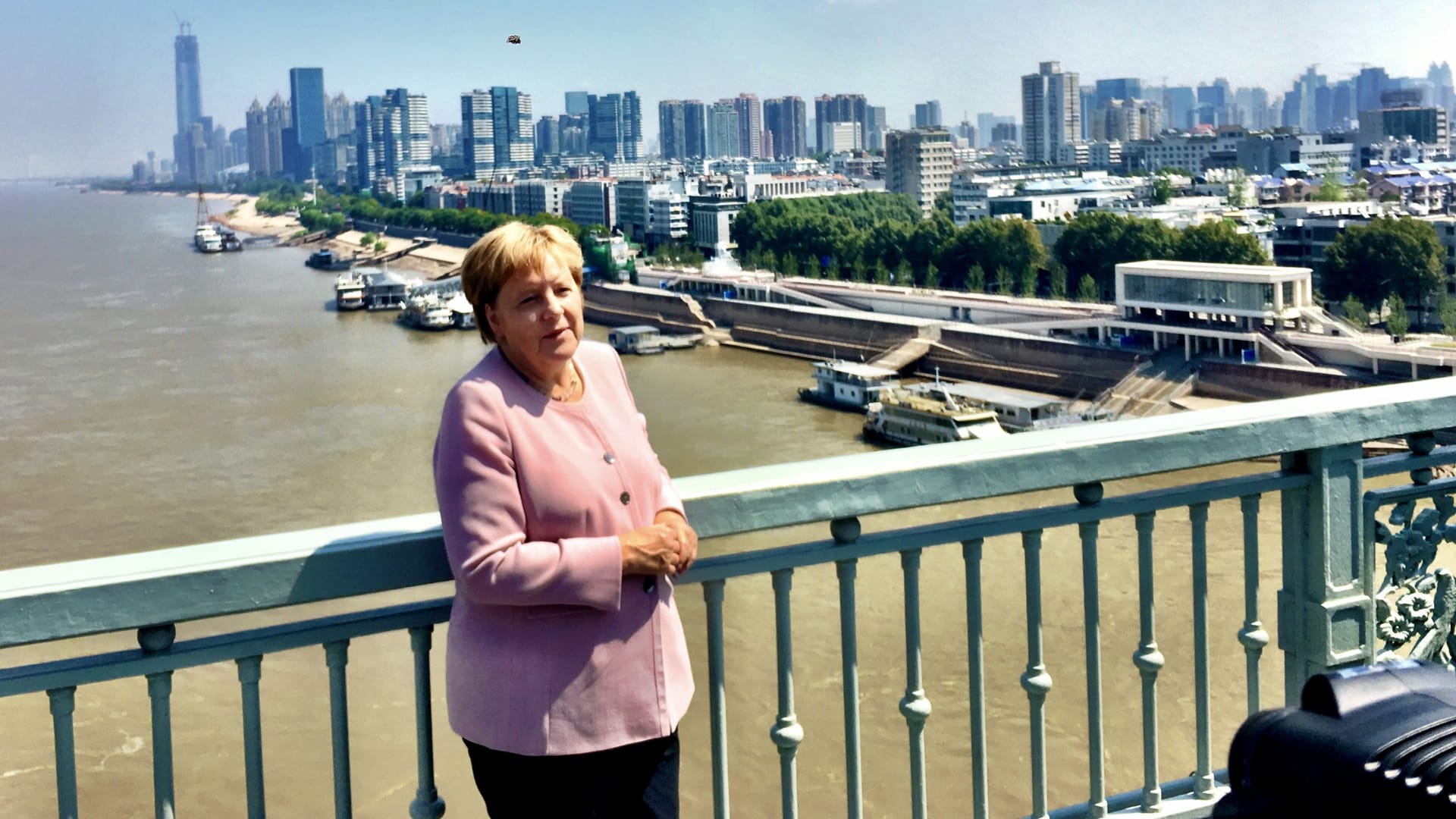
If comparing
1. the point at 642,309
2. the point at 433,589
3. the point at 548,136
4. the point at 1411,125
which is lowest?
the point at 433,589

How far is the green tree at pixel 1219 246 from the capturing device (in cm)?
1163

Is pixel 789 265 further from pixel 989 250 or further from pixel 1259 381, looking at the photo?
pixel 1259 381

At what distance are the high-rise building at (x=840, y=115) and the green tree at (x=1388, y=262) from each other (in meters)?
38.9

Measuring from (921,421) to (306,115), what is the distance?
1838 inches

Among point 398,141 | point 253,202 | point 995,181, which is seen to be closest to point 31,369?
point 995,181

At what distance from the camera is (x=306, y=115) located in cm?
5066

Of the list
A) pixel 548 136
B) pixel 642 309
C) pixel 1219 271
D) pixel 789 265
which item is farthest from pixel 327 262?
pixel 548 136

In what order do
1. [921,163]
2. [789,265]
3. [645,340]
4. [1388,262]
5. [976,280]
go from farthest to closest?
[921,163] → [789,265] → [976,280] → [645,340] → [1388,262]

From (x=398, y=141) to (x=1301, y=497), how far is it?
44.3 metres

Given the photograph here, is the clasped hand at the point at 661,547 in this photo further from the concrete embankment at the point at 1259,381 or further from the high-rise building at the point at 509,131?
the high-rise building at the point at 509,131

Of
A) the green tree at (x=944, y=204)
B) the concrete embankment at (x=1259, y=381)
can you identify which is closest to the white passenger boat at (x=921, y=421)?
the concrete embankment at (x=1259, y=381)

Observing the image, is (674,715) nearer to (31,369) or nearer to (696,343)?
(31,369)

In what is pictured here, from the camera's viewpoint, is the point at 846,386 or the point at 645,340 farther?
the point at 645,340

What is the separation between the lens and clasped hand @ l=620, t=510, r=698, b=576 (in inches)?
19.4
